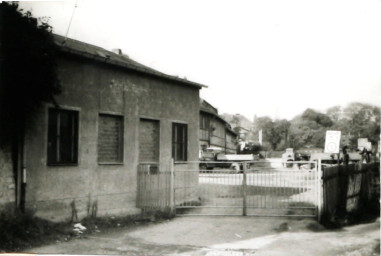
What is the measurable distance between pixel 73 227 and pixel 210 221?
3162 mm

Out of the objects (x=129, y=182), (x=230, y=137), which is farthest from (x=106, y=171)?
(x=230, y=137)

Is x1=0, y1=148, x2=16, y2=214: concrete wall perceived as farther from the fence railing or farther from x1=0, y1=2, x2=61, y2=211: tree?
the fence railing

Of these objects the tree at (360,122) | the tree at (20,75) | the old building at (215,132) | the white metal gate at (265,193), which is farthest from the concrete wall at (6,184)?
the old building at (215,132)

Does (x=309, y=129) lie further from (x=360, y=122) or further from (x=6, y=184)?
(x=6, y=184)

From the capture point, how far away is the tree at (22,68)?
7.20 metres

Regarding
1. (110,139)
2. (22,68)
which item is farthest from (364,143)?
(22,68)

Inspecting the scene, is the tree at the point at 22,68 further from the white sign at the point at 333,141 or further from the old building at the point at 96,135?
the white sign at the point at 333,141

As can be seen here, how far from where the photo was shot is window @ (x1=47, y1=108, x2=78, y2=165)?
8.57 meters

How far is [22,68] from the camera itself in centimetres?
736

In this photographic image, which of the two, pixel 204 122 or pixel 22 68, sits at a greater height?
pixel 204 122

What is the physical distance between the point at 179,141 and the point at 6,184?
19.9 feet

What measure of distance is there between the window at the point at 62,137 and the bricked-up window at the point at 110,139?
796 millimetres

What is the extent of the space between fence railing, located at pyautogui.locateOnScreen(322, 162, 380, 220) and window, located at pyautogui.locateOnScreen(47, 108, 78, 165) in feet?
19.5

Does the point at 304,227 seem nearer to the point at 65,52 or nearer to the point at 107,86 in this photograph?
the point at 107,86
